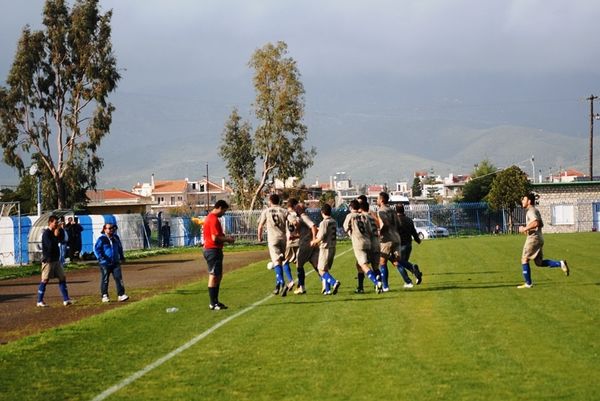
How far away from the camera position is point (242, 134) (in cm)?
7944

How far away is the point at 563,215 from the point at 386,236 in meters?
54.0

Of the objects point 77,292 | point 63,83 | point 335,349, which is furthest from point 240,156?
point 335,349

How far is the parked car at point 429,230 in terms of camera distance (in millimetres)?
61497

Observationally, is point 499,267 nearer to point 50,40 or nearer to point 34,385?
point 34,385

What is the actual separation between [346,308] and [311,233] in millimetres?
3821

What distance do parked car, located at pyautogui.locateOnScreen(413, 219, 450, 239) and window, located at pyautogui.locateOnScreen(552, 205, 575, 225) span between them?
9910 millimetres

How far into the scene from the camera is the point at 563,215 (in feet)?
230

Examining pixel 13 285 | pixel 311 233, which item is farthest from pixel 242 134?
pixel 311 233

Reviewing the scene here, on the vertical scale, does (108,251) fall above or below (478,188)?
below

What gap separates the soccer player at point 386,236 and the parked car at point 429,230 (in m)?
41.1

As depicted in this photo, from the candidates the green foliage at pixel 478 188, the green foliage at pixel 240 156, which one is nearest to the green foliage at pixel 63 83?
the green foliage at pixel 240 156

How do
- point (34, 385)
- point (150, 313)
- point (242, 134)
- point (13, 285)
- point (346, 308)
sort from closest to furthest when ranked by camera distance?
1. point (34, 385)
2. point (346, 308)
3. point (150, 313)
4. point (13, 285)
5. point (242, 134)

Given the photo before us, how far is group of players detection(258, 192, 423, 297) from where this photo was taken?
59.8ft

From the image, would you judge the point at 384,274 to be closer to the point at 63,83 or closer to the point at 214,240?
the point at 214,240
